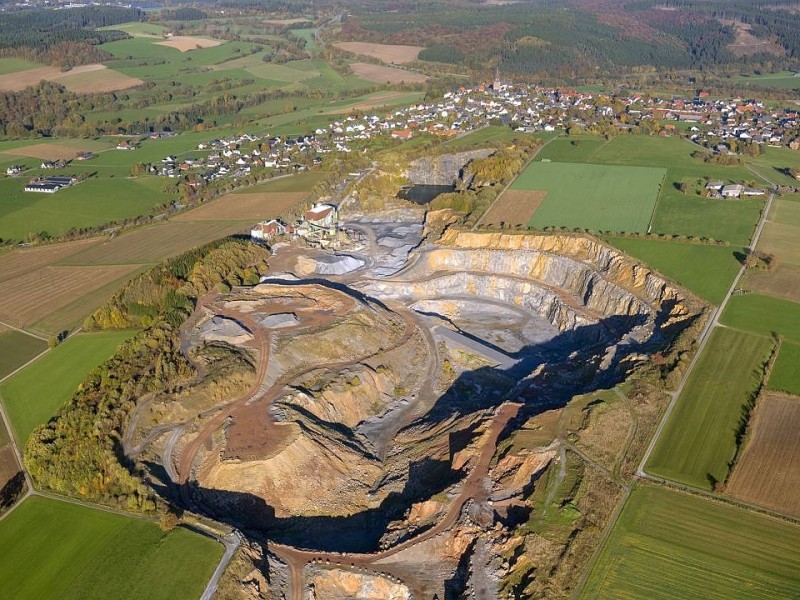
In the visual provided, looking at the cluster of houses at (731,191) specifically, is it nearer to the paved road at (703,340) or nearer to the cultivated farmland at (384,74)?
the paved road at (703,340)

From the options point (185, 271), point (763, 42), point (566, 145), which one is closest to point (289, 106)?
point (566, 145)

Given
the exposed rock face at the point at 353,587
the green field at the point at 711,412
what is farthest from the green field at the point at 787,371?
the exposed rock face at the point at 353,587

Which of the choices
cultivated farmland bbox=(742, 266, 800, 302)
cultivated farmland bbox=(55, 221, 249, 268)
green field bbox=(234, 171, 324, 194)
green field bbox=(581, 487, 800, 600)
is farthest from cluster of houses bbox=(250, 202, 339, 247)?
green field bbox=(581, 487, 800, 600)

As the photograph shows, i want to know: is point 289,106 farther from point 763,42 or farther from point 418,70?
point 763,42

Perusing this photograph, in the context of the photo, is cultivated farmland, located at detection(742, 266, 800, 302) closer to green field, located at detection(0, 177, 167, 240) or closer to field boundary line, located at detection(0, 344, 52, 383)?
field boundary line, located at detection(0, 344, 52, 383)

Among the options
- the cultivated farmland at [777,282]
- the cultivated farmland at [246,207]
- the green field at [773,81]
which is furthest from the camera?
the green field at [773,81]

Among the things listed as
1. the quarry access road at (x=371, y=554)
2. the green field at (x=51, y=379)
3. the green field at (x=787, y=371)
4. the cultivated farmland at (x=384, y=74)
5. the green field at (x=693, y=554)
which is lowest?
the green field at (x=51, y=379)

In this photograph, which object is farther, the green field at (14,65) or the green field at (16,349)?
the green field at (14,65)
